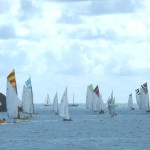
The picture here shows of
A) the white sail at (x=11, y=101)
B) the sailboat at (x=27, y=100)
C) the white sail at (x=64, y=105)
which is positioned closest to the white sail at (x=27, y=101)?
the sailboat at (x=27, y=100)

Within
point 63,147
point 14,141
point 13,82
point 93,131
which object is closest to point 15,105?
point 13,82

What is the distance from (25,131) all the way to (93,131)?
47.7 ft

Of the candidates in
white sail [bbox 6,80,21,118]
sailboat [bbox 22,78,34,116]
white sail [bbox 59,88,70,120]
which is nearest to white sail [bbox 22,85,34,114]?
sailboat [bbox 22,78,34,116]

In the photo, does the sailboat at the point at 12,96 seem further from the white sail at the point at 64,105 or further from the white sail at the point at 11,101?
the white sail at the point at 64,105

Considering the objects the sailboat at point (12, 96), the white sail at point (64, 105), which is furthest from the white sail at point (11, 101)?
the white sail at point (64, 105)

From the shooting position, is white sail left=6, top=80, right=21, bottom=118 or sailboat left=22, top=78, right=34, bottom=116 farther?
sailboat left=22, top=78, right=34, bottom=116

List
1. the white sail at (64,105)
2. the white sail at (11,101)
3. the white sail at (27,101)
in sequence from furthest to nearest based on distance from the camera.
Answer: the white sail at (27,101)
the white sail at (64,105)
the white sail at (11,101)

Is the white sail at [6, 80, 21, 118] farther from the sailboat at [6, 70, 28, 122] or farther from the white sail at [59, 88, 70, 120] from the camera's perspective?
the white sail at [59, 88, 70, 120]

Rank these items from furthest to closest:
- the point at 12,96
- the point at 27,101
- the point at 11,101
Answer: the point at 27,101, the point at 11,101, the point at 12,96

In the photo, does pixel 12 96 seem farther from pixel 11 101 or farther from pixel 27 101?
pixel 27 101

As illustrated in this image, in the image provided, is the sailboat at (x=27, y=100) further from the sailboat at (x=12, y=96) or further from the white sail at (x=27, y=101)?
the sailboat at (x=12, y=96)

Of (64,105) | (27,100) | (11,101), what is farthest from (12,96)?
(27,100)

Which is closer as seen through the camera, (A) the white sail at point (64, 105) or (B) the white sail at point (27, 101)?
(A) the white sail at point (64, 105)

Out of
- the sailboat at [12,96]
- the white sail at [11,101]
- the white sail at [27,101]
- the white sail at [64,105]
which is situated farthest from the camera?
the white sail at [27,101]
